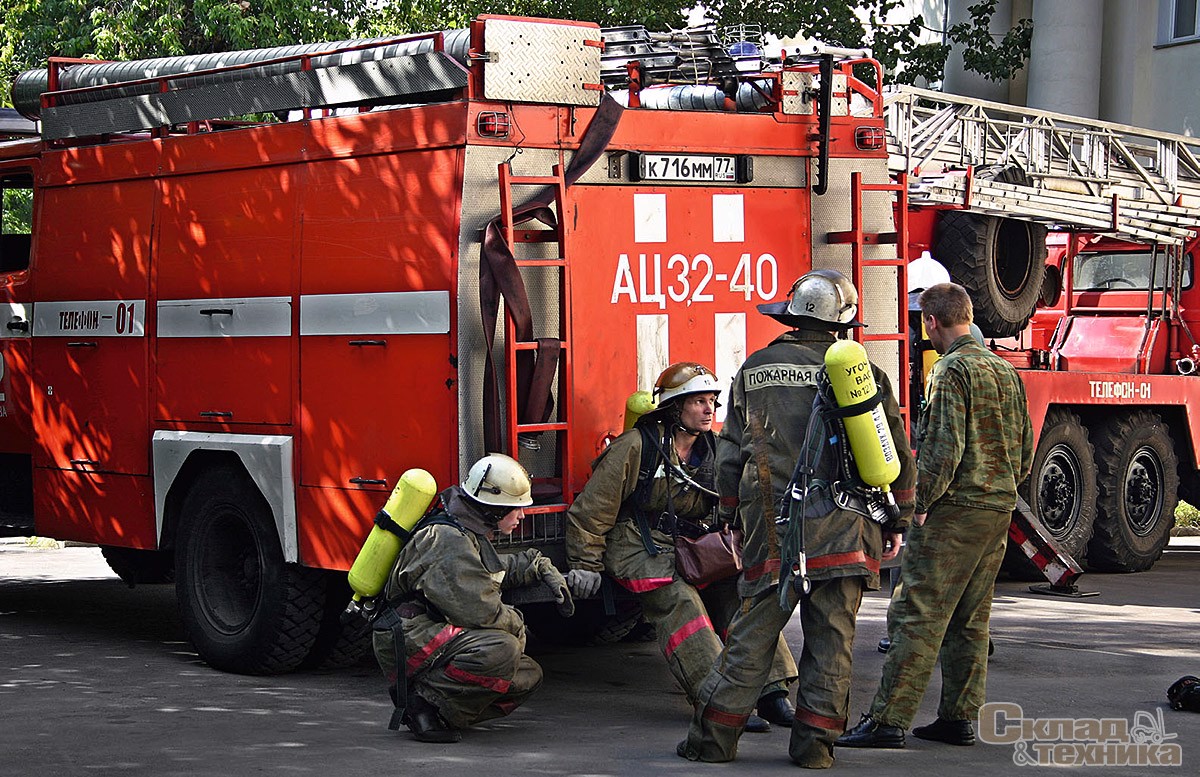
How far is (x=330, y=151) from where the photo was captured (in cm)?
843

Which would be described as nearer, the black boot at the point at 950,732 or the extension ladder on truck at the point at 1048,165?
the black boot at the point at 950,732

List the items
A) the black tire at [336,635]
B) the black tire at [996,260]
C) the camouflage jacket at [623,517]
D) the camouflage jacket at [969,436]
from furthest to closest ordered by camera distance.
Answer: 1. the black tire at [996,260]
2. the black tire at [336,635]
3. the camouflage jacket at [623,517]
4. the camouflage jacket at [969,436]

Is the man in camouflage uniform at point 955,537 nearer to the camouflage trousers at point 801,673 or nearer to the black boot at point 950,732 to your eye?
the black boot at point 950,732

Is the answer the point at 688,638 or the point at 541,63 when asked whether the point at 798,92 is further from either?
the point at 688,638

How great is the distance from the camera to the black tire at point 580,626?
9805 mm

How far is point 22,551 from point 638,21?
8.08m

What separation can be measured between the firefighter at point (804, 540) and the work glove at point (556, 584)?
792 millimetres

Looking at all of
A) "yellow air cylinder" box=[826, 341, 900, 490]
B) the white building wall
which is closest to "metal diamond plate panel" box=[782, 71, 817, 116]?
"yellow air cylinder" box=[826, 341, 900, 490]

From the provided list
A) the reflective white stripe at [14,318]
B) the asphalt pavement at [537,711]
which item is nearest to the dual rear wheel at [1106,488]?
the asphalt pavement at [537,711]

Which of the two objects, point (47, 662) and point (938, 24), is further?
point (938, 24)

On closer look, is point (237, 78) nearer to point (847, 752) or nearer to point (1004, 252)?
point (847, 752)

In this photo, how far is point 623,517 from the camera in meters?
7.82

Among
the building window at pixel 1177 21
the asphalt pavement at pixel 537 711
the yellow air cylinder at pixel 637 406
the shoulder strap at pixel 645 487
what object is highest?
the building window at pixel 1177 21

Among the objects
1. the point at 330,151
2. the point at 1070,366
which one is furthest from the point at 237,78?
the point at 1070,366
